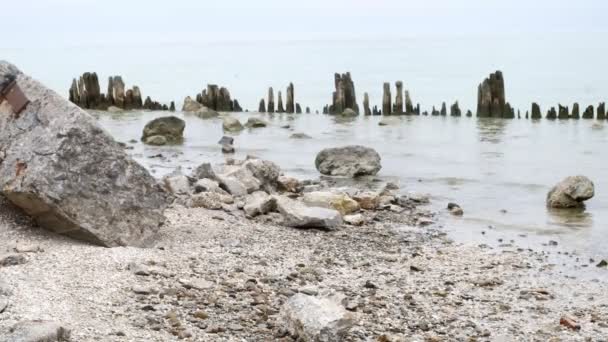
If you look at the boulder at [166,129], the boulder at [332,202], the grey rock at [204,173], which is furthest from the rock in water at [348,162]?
the boulder at [166,129]

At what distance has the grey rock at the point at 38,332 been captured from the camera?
580cm

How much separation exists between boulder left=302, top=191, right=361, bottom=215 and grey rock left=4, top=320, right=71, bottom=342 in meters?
6.65

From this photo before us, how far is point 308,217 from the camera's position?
442 inches

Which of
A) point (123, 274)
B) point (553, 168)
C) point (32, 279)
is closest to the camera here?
point (32, 279)

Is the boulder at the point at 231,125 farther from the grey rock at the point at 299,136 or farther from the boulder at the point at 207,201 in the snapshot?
the boulder at the point at 207,201

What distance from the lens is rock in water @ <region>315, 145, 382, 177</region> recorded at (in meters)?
18.0

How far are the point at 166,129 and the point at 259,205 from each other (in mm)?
13994

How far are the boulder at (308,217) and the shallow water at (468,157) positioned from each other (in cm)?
175

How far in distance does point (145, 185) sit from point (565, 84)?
217 ft

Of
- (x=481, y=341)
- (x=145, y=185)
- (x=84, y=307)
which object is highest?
(x=145, y=185)

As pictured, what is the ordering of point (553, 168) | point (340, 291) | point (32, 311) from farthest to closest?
point (553, 168) → point (340, 291) → point (32, 311)

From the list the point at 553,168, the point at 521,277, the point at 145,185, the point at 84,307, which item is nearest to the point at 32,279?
the point at 84,307

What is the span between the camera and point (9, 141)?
8852 millimetres

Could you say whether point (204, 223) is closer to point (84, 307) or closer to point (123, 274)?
point (123, 274)
